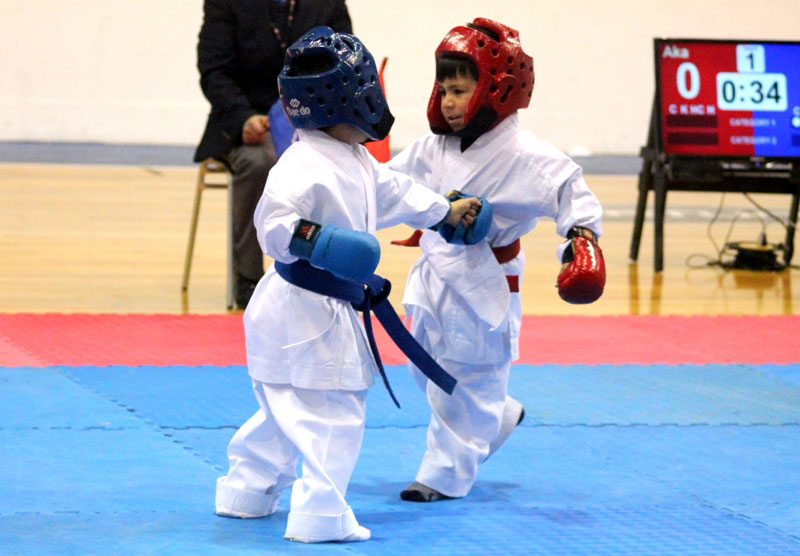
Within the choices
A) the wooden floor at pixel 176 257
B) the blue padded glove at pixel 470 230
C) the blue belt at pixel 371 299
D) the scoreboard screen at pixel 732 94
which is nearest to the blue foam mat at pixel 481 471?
the blue belt at pixel 371 299

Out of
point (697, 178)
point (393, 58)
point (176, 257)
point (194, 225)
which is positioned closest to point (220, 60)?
point (194, 225)

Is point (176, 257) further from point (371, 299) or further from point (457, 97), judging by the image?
point (371, 299)

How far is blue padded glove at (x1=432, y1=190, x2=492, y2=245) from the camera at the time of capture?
118 inches

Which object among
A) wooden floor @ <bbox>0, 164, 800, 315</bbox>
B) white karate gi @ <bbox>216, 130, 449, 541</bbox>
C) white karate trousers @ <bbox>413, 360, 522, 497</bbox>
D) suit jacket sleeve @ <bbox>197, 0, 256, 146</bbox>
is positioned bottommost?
wooden floor @ <bbox>0, 164, 800, 315</bbox>

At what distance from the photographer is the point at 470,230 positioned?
300 cm

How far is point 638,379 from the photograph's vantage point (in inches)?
180

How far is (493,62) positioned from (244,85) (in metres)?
2.91

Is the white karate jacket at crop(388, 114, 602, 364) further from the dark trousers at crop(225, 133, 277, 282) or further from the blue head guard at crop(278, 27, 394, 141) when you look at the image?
the dark trousers at crop(225, 133, 277, 282)

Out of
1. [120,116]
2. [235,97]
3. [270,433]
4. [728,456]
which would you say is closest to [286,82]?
[270,433]

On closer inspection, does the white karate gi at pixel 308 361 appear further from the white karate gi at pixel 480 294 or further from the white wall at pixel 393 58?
the white wall at pixel 393 58

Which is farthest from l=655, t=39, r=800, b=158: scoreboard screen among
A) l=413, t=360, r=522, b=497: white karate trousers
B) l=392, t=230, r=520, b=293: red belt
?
l=413, t=360, r=522, b=497: white karate trousers

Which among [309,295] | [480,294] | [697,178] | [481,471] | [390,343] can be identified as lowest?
[390,343]

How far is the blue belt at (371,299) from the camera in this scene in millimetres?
2740

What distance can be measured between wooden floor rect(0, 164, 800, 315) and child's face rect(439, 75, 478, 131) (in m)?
2.76
